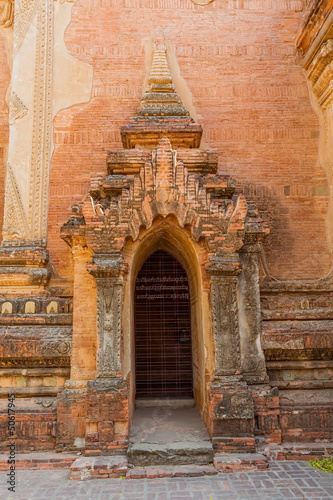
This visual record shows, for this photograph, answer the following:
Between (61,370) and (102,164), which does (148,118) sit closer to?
(102,164)

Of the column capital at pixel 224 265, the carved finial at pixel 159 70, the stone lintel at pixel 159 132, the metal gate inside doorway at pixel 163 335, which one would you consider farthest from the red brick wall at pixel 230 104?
the column capital at pixel 224 265

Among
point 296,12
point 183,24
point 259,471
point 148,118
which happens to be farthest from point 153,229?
point 296,12

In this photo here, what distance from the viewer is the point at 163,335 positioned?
9352mm

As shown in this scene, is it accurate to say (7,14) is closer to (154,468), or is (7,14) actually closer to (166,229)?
(166,229)

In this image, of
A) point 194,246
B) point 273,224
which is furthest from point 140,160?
point 273,224

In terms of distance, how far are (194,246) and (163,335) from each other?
123 inches

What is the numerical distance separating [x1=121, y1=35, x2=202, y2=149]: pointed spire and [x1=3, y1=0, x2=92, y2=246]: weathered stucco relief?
1.76m

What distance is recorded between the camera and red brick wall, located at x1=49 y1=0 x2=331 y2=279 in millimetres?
9336

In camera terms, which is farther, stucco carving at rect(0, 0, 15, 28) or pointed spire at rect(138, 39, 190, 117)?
stucco carving at rect(0, 0, 15, 28)

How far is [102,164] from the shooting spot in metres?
9.47

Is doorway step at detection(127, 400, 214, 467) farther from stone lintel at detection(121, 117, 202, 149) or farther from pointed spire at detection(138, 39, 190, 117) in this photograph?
pointed spire at detection(138, 39, 190, 117)

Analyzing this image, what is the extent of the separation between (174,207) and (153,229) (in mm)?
592

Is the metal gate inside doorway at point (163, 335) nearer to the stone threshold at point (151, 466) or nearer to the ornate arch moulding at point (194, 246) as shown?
the ornate arch moulding at point (194, 246)

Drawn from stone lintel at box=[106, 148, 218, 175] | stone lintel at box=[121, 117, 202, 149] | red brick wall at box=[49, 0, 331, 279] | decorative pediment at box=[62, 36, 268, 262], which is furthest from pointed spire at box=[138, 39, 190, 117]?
decorative pediment at box=[62, 36, 268, 262]
